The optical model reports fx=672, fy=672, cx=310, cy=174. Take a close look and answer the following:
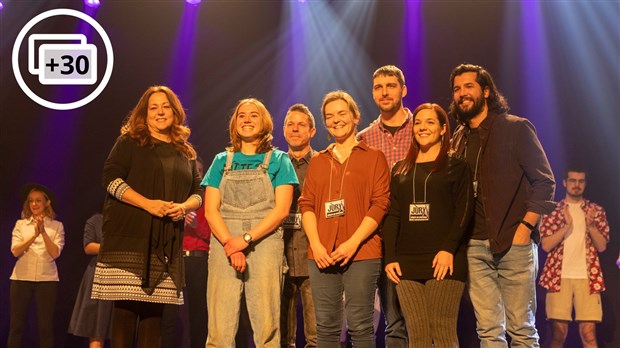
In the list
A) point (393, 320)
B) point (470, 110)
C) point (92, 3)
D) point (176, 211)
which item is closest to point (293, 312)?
point (393, 320)

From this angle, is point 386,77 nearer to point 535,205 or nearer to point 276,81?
point 535,205

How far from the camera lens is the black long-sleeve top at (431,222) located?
10.8ft

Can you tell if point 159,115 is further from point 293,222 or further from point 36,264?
point 36,264

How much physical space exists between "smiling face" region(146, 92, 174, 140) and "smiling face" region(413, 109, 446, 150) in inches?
52.8

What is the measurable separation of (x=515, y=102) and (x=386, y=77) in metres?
2.68

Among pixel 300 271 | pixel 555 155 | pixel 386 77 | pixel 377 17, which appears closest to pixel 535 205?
pixel 386 77

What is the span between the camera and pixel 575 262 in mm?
5879

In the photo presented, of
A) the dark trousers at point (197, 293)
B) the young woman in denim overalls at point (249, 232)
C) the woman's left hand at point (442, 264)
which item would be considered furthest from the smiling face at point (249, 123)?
the dark trousers at point (197, 293)

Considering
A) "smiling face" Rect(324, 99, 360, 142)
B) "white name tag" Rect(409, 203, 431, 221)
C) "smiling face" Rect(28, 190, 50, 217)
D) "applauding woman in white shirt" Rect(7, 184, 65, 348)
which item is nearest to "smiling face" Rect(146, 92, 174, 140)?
"smiling face" Rect(324, 99, 360, 142)

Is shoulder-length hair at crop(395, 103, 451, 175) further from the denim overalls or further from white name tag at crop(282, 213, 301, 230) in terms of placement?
white name tag at crop(282, 213, 301, 230)

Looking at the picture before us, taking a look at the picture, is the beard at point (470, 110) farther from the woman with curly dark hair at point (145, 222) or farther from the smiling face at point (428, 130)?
the woman with curly dark hair at point (145, 222)

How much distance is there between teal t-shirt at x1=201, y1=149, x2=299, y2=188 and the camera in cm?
373

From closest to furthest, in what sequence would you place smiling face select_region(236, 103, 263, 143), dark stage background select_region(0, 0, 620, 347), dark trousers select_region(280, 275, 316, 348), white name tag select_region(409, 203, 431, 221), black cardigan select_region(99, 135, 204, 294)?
white name tag select_region(409, 203, 431, 221), black cardigan select_region(99, 135, 204, 294), smiling face select_region(236, 103, 263, 143), dark trousers select_region(280, 275, 316, 348), dark stage background select_region(0, 0, 620, 347)

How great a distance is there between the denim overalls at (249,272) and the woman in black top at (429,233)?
0.65m
